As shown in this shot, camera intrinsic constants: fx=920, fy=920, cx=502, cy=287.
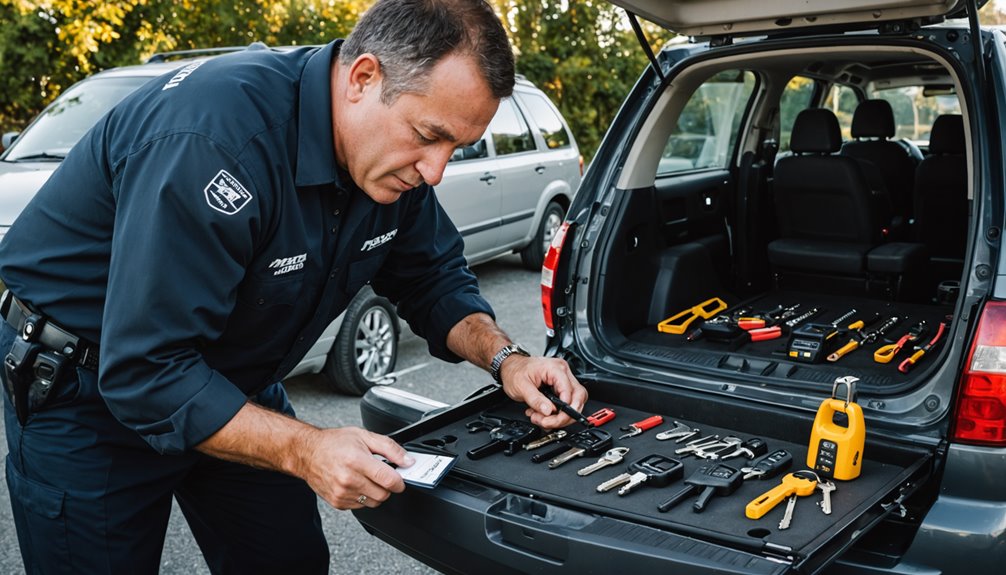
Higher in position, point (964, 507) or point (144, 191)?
point (144, 191)

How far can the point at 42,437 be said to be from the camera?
2000mm

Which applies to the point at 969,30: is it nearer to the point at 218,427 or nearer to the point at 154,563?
the point at 218,427

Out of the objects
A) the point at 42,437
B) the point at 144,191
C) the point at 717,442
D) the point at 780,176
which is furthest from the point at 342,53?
the point at 780,176

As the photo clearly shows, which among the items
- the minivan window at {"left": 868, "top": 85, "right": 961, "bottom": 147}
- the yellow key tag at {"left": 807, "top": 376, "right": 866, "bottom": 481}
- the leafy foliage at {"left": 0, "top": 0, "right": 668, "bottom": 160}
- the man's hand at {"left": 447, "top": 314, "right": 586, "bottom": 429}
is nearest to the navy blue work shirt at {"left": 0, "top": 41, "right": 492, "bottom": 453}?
the man's hand at {"left": 447, "top": 314, "right": 586, "bottom": 429}

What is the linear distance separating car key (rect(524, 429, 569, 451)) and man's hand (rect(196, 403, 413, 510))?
634mm

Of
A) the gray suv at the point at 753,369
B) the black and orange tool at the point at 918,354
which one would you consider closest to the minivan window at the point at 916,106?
the gray suv at the point at 753,369

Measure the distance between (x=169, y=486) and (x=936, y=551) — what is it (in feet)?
5.78

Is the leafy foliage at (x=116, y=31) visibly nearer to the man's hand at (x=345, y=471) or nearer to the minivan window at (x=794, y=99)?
the minivan window at (x=794, y=99)

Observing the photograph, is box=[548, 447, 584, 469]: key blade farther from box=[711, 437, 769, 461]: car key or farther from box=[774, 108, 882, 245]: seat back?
box=[774, 108, 882, 245]: seat back

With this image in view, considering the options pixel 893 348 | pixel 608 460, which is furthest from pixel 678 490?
pixel 893 348

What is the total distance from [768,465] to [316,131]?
136 centimetres

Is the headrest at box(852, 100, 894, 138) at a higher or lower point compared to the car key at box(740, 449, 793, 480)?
higher

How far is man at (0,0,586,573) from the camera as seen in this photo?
68.5 inches

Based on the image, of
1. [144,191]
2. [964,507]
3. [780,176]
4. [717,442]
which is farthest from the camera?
[780,176]
